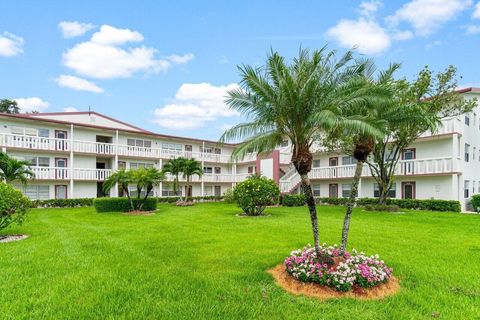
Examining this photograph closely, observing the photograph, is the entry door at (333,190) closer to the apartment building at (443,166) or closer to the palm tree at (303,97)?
the apartment building at (443,166)

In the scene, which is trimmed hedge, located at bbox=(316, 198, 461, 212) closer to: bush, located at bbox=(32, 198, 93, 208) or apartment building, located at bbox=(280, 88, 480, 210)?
apartment building, located at bbox=(280, 88, 480, 210)

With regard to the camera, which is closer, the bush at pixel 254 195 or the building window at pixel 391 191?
the bush at pixel 254 195

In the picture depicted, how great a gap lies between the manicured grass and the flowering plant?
45cm

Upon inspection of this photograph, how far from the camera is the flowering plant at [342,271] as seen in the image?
235 inches

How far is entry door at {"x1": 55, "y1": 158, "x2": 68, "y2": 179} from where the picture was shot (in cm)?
2542

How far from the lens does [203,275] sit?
22.5 ft

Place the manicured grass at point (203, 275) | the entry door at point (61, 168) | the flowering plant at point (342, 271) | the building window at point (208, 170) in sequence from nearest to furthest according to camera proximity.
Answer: the manicured grass at point (203, 275), the flowering plant at point (342, 271), the entry door at point (61, 168), the building window at point (208, 170)

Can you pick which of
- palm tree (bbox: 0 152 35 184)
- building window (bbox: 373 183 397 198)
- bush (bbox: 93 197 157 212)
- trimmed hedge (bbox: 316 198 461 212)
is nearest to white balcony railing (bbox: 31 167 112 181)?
bush (bbox: 93 197 157 212)

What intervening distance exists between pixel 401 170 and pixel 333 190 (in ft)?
23.3

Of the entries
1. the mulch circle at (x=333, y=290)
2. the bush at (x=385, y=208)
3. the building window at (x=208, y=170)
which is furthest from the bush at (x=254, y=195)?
the building window at (x=208, y=170)

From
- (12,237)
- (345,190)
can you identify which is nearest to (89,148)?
(12,237)

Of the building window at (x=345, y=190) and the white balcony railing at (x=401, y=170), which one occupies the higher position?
the white balcony railing at (x=401, y=170)

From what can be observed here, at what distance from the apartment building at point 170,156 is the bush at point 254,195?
5.69ft

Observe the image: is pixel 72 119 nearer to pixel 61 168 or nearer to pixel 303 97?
pixel 61 168
